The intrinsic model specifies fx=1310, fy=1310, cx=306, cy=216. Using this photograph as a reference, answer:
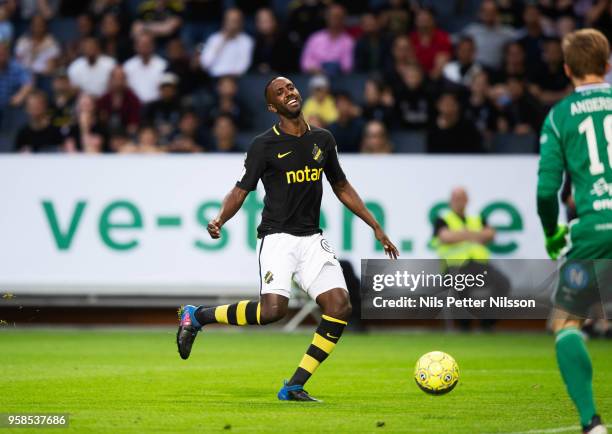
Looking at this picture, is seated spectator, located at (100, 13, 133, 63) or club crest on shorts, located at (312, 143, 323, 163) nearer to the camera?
club crest on shorts, located at (312, 143, 323, 163)

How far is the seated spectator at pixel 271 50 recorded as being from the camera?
20.3 meters

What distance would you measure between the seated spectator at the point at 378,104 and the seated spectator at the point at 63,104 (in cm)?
452

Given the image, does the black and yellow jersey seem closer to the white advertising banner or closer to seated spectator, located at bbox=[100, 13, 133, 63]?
the white advertising banner

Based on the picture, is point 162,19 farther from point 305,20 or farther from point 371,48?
point 371,48

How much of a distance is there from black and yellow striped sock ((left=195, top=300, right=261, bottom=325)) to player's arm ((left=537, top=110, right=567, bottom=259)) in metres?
3.07

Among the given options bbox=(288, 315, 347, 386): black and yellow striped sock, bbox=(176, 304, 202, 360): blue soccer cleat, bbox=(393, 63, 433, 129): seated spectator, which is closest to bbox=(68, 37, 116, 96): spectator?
bbox=(393, 63, 433, 129): seated spectator

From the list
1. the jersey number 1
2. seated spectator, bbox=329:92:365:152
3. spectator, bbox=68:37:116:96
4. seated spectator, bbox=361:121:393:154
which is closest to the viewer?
the jersey number 1

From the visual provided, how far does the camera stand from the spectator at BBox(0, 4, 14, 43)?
22000mm

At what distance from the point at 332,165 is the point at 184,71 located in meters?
10.6

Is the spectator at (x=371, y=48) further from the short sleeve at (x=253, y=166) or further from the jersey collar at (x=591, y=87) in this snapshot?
the jersey collar at (x=591, y=87)

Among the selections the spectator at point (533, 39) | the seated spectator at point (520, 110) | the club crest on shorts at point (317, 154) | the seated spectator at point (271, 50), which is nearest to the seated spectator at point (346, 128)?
the seated spectator at point (271, 50)

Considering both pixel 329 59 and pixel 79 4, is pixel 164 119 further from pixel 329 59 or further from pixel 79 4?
pixel 79 4

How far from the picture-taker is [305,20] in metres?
20.8

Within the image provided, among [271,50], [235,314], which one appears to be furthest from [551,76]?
[235,314]
